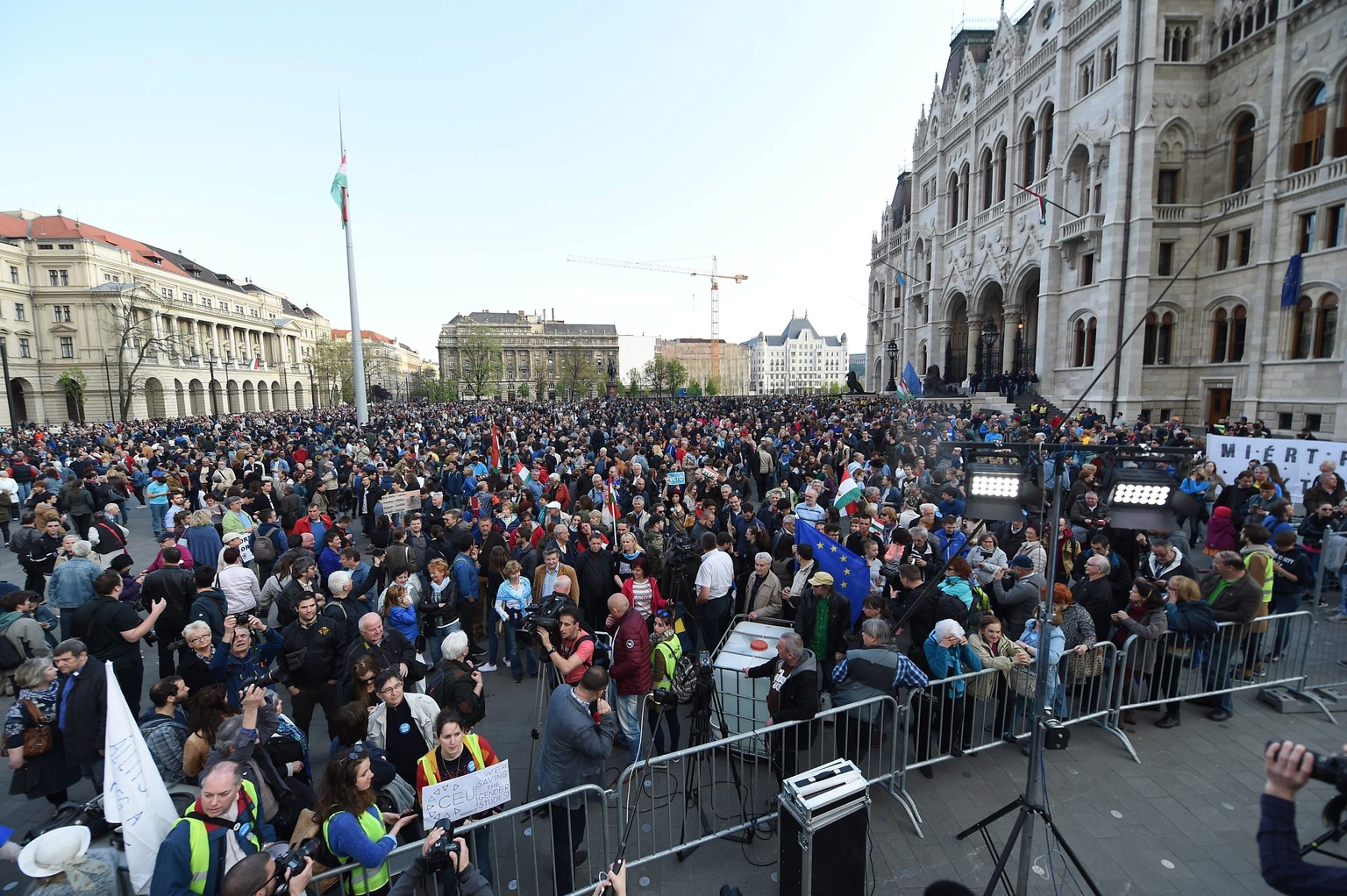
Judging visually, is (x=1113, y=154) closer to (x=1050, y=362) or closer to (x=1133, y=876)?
(x=1050, y=362)

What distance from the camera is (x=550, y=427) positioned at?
84.7 ft

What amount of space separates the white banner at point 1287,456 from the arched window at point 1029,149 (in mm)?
23589

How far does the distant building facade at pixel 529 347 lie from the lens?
393 ft

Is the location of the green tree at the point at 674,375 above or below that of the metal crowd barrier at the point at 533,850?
above

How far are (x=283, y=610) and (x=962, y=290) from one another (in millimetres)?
40521

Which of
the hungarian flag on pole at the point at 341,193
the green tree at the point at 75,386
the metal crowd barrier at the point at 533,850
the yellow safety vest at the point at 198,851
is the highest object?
the hungarian flag on pole at the point at 341,193

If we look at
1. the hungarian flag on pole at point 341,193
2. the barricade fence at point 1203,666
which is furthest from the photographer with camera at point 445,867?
the hungarian flag on pole at point 341,193

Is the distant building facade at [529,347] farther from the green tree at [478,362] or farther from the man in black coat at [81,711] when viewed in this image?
the man in black coat at [81,711]

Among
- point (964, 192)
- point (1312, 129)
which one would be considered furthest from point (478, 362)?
point (1312, 129)

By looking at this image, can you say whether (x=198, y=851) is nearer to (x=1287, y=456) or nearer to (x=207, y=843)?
(x=207, y=843)

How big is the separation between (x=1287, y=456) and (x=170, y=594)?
1805 centimetres

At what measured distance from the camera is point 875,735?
16.7ft

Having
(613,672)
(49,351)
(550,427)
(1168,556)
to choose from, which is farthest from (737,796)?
(49,351)

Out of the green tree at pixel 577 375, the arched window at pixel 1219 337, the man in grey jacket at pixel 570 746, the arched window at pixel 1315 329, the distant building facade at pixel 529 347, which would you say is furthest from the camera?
the distant building facade at pixel 529 347
